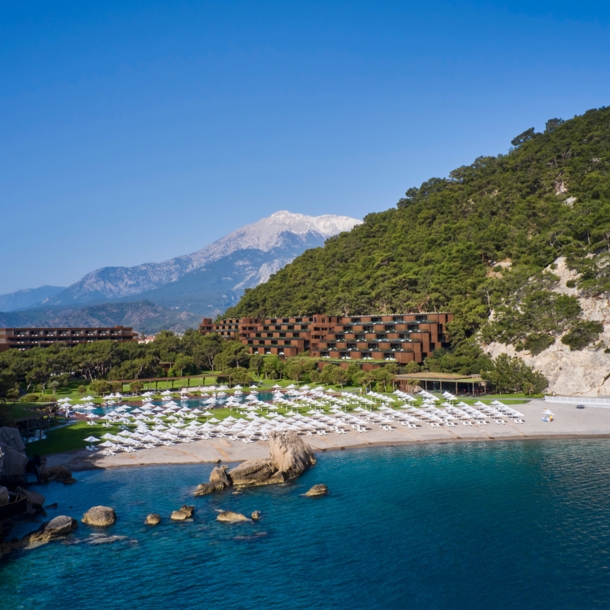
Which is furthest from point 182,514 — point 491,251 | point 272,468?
point 491,251

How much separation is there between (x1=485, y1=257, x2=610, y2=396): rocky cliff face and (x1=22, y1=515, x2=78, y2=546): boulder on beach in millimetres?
66944

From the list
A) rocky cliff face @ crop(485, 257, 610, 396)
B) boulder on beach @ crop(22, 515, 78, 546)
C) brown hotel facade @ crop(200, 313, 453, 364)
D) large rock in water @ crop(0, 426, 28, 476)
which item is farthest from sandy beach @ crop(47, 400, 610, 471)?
brown hotel facade @ crop(200, 313, 453, 364)

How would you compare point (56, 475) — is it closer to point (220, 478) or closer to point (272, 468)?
point (220, 478)

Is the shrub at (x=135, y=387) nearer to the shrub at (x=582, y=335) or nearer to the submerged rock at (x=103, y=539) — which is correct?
the submerged rock at (x=103, y=539)

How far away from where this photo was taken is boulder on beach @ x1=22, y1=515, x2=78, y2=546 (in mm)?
35625

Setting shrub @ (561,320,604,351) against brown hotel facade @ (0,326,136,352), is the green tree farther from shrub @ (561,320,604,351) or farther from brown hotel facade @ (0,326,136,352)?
brown hotel facade @ (0,326,136,352)

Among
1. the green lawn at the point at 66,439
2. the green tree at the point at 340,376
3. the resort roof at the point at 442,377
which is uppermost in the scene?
the resort roof at the point at 442,377

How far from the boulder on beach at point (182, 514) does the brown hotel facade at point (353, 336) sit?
63.3m

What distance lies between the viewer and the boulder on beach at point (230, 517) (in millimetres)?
37875

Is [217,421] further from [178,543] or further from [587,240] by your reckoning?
[587,240]

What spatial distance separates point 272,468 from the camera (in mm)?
48250

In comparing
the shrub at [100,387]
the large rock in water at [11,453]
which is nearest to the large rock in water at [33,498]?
the large rock in water at [11,453]

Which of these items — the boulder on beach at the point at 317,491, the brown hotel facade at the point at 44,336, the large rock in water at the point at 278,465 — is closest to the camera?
the boulder on beach at the point at 317,491

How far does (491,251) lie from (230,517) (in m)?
89.0
